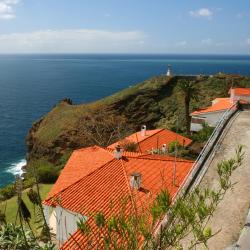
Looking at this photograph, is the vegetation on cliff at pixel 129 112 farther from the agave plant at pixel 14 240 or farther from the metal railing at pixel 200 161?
the agave plant at pixel 14 240

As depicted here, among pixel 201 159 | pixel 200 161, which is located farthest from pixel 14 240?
pixel 201 159

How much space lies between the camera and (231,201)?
35.1 ft

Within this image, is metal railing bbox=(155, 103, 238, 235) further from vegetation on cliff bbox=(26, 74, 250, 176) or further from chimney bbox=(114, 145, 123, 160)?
vegetation on cliff bbox=(26, 74, 250, 176)

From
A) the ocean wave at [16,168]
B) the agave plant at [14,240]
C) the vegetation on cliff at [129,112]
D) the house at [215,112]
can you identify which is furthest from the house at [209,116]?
the agave plant at [14,240]

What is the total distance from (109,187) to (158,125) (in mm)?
47826

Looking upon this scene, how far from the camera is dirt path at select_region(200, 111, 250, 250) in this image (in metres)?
9.28

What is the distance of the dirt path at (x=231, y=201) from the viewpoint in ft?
30.5

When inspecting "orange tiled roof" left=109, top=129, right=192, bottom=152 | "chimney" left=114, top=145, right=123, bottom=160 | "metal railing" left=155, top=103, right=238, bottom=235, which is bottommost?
"orange tiled roof" left=109, top=129, right=192, bottom=152

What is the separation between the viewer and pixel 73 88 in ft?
529

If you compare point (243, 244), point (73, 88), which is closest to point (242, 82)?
point (243, 244)

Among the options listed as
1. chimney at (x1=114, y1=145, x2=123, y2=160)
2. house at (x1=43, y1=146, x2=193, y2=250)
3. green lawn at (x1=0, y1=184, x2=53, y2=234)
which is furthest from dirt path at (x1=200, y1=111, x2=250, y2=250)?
green lawn at (x1=0, y1=184, x2=53, y2=234)

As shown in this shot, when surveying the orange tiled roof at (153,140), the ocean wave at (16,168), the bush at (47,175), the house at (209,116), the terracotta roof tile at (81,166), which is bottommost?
the ocean wave at (16,168)

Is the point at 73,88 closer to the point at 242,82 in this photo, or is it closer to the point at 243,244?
the point at 242,82

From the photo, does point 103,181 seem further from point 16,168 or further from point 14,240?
point 16,168
